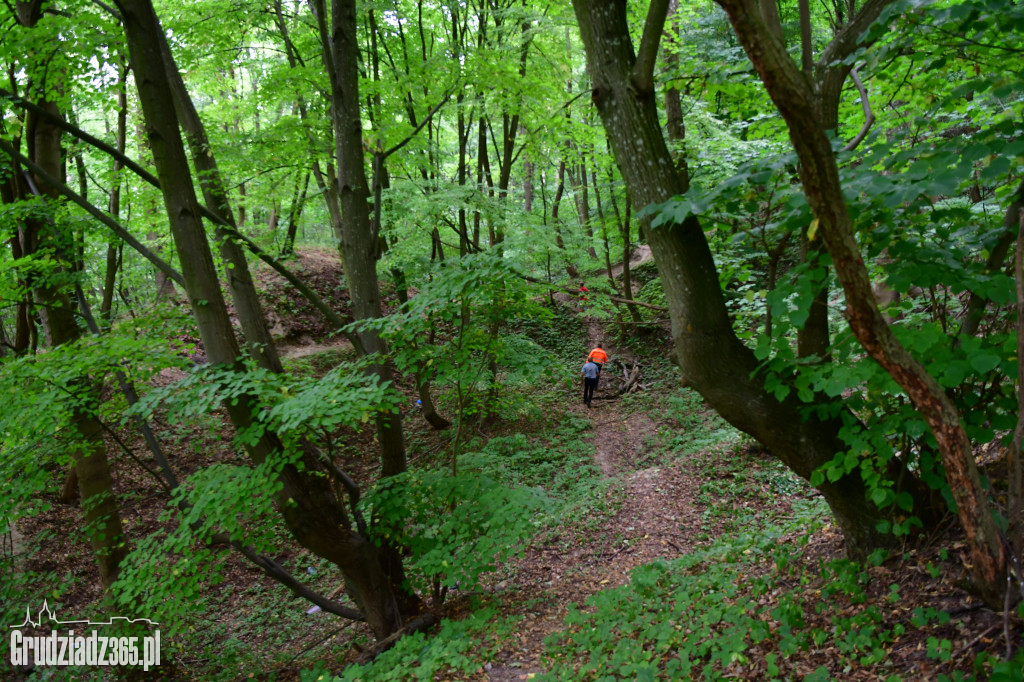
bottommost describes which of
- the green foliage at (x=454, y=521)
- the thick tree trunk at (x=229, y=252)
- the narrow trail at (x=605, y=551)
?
the narrow trail at (x=605, y=551)

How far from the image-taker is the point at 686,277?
2984mm

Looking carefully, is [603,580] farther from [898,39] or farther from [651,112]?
[898,39]

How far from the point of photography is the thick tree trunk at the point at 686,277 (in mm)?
2980

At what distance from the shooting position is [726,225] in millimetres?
2945

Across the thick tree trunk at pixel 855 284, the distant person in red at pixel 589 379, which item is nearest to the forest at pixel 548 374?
the thick tree trunk at pixel 855 284

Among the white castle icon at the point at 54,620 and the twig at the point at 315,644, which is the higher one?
the white castle icon at the point at 54,620

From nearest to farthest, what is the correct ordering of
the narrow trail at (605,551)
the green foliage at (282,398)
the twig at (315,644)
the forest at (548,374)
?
the forest at (548,374) → the green foliage at (282,398) → the narrow trail at (605,551) → the twig at (315,644)

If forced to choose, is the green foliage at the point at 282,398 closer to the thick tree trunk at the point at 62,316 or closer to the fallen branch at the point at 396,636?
the fallen branch at the point at 396,636

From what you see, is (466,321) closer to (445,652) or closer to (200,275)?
(200,275)

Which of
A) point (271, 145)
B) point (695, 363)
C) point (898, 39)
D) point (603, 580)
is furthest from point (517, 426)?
point (898, 39)

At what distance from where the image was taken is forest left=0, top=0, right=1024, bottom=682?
7.94 feet

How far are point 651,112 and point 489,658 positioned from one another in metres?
3.95
